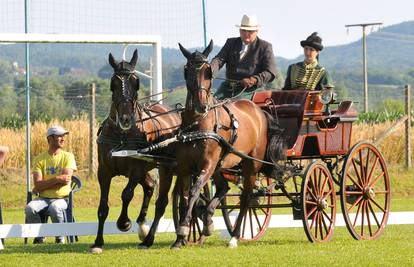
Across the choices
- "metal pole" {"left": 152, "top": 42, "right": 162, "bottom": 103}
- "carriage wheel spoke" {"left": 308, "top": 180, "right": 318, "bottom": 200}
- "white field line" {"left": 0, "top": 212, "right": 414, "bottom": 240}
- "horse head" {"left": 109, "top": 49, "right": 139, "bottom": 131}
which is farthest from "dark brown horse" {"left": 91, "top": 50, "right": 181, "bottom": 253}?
"metal pole" {"left": 152, "top": 42, "right": 162, "bottom": 103}

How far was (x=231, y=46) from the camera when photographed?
14.2 meters

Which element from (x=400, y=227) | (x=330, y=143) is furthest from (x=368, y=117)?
(x=330, y=143)

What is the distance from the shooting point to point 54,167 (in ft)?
48.0

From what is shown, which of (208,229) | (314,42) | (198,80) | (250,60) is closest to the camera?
(198,80)

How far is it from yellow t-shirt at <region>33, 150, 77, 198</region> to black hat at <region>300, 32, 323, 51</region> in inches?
131

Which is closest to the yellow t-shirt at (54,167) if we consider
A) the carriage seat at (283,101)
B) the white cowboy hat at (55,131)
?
the white cowboy hat at (55,131)

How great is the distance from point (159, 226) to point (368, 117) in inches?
991

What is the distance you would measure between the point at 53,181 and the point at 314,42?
3.74 m

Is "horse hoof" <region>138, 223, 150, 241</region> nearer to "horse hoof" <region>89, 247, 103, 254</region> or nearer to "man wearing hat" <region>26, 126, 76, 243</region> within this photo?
"horse hoof" <region>89, 247, 103, 254</region>

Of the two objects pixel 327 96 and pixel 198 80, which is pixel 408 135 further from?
pixel 198 80

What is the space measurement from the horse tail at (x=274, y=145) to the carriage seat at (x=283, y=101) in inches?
9.9

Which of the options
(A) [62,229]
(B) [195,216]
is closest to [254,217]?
(B) [195,216]

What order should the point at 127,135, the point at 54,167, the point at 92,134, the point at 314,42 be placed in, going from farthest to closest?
1. the point at 92,134
2. the point at 54,167
3. the point at 314,42
4. the point at 127,135

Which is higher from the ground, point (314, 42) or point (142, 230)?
point (314, 42)
